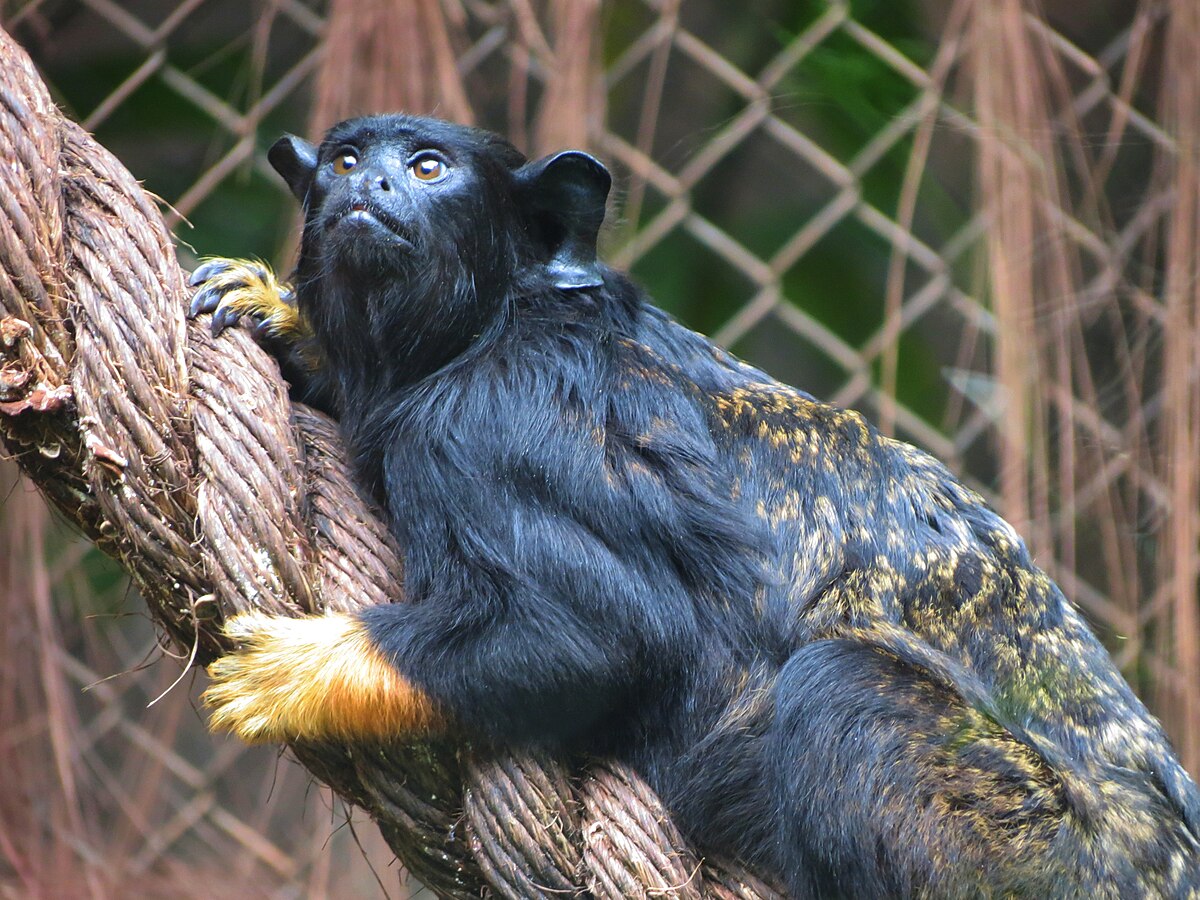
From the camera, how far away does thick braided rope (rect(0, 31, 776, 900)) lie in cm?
181

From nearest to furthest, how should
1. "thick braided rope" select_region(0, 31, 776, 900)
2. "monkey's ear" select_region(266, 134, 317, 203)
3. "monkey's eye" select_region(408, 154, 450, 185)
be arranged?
"thick braided rope" select_region(0, 31, 776, 900) < "monkey's eye" select_region(408, 154, 450, 185) < "monkey's ear" select_region(266, 134, 317, 203)

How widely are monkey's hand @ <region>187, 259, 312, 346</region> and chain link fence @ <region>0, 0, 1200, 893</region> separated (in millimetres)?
643

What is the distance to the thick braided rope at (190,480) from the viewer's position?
181 centimetres

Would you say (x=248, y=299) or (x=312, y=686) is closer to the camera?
(x=312, y=686)

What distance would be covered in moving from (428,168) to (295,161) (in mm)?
324

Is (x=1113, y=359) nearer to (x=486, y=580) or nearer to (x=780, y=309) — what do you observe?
(x=780, y=309)

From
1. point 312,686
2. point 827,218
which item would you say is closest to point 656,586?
point 312,686

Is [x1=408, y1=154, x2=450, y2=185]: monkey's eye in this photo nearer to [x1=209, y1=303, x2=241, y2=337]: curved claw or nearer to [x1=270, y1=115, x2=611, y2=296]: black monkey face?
[x1=270, y1=115, x2=611, y2=296]: black monkey face

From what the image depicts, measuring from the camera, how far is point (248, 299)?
2293 mm

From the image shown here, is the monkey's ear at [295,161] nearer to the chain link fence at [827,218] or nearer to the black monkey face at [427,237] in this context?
the black monkey face at [427,237]

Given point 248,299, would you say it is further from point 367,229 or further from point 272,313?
point 367,229

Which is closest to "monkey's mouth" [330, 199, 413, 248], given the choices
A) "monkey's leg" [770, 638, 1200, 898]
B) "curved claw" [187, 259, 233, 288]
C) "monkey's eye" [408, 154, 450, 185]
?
"monkey's eye" [408, 154, 450, 185]

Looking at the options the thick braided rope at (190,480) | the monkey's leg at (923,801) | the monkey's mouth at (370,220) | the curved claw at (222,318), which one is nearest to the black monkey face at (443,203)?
the monkey's mouth at (370,220)

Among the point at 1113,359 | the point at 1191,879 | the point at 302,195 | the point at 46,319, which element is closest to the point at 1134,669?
the point at 1113,359
